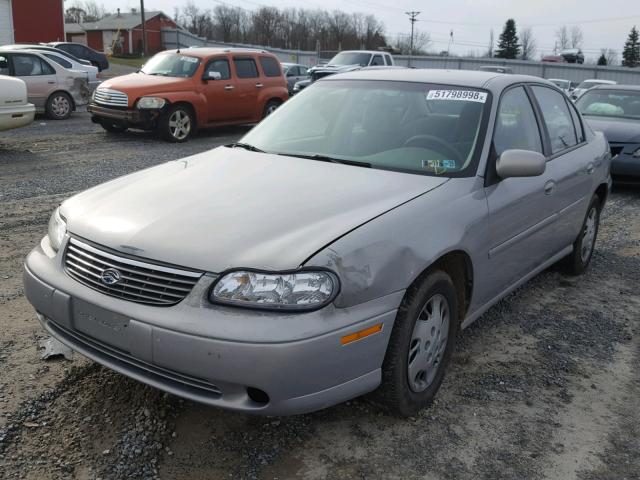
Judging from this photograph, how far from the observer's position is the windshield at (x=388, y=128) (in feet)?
11.9

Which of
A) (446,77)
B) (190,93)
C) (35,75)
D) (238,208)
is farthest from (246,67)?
(238,208)

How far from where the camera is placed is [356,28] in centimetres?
9606

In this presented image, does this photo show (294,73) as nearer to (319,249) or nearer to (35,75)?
(35,75)

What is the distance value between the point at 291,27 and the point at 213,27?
11685mm

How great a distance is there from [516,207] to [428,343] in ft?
3.77

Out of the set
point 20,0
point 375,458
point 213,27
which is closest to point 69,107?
point 375,458

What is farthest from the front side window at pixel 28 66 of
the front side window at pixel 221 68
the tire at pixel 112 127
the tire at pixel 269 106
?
the tire at pixel 269 106

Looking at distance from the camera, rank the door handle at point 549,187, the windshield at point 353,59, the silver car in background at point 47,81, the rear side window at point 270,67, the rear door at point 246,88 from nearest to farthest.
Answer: the door handle at point 549,187
the rear door at point 246,88
the silver car in background at point 47,81
the rear side window at point 270,67
the windshield at point 353,59

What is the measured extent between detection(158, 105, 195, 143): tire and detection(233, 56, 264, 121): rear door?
134 cm

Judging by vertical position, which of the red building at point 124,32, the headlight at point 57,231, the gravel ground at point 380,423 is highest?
the red building at point 124,32

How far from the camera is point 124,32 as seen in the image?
232ft

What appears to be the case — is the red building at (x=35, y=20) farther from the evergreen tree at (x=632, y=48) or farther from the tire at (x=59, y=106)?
the evergreen tree at (x=632, y=48)

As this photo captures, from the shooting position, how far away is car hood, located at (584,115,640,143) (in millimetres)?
9098

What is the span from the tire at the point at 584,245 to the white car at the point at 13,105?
8661 mm
